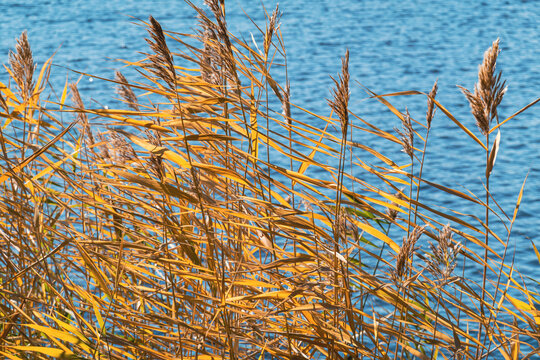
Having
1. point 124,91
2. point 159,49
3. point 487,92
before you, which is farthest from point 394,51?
point 159,49

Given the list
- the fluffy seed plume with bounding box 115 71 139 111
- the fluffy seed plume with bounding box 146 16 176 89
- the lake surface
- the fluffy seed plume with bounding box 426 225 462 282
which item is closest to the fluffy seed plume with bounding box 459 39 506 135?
the fluffy seed plume with bounding box 426 225 462 282

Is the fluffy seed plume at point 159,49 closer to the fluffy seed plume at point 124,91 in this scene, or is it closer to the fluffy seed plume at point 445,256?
the fluffy seed plume at point 124,91

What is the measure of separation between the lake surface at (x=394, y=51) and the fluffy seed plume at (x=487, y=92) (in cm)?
233

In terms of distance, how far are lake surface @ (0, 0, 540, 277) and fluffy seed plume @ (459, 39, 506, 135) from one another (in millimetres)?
2331

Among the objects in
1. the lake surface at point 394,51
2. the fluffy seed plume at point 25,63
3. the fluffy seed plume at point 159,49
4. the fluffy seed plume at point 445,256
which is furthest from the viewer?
the lake surface at point 394,51

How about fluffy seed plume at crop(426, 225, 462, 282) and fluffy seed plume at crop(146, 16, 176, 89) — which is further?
fluffy seed plume at crop(426, 225, 462, 282)

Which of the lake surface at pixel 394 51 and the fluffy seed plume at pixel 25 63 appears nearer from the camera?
the fluffy seed plume at pixel 25 63

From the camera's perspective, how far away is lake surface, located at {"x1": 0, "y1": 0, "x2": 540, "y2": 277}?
14.3ft

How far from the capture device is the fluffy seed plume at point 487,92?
3.50 feet

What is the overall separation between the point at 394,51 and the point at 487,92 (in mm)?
5658

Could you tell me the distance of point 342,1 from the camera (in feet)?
27.9

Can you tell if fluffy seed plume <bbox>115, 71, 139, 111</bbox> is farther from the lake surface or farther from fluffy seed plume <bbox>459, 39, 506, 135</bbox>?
the lake surface

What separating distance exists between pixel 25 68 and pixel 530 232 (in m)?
2.87

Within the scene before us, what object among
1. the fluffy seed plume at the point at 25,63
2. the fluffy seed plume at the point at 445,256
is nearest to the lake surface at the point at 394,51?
the fluffy seed plume at the point at 445,256
